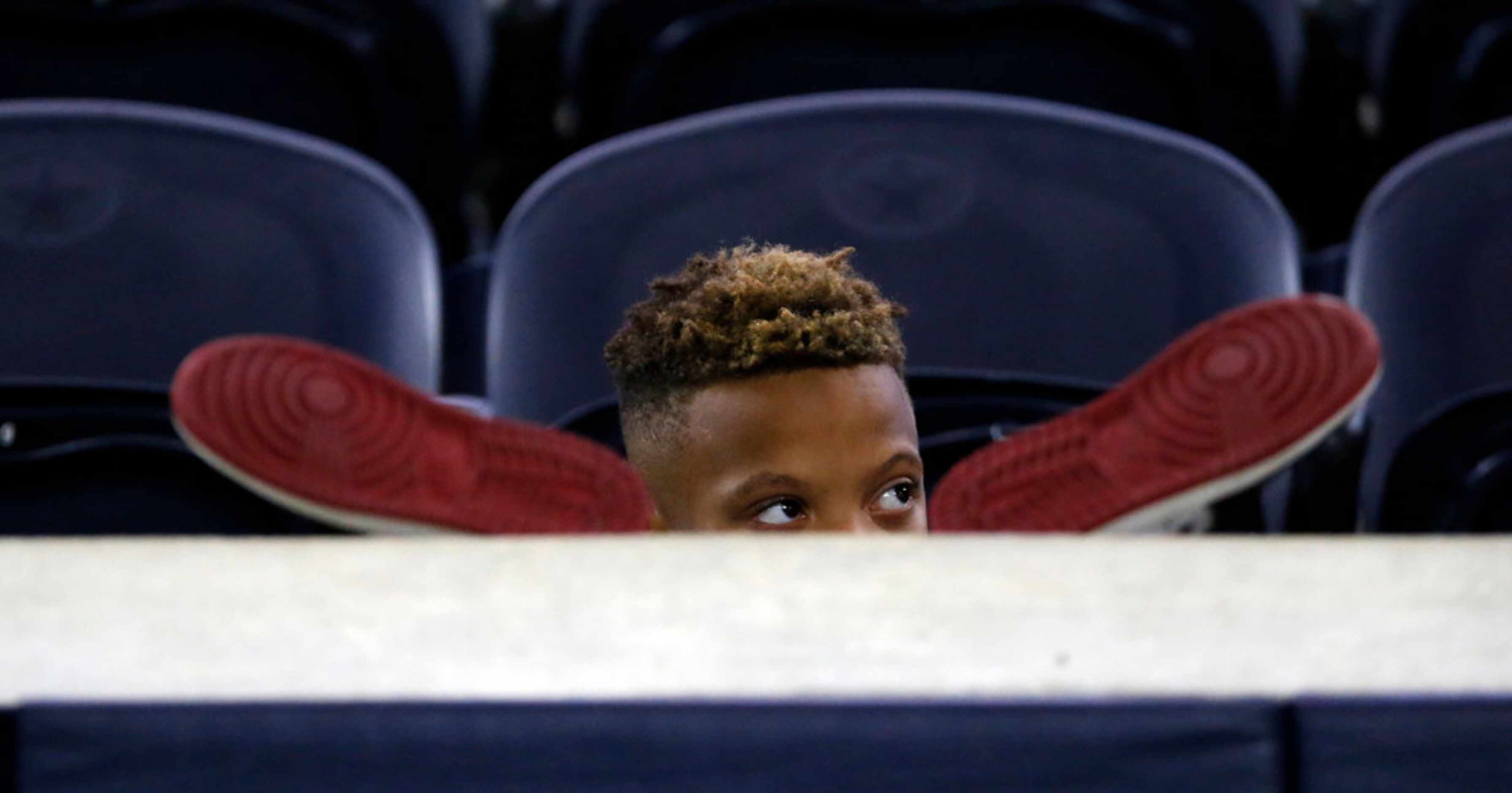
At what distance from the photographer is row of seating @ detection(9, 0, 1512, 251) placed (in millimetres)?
735

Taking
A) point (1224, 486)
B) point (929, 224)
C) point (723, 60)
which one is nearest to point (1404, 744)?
point (1224, 486)

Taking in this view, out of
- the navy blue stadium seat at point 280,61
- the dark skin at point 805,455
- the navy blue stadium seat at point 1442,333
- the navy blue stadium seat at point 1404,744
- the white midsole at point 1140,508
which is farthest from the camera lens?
the navy blue stadium seat at point 280,61

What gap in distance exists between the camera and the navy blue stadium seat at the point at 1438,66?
0.74 meters

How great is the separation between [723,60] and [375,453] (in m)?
0.36

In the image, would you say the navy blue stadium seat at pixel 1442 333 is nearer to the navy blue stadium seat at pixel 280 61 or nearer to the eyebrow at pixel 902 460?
the eyebrow at pixel 902 460

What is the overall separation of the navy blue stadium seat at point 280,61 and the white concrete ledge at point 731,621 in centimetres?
55

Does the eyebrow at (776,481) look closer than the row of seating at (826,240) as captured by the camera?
Yes

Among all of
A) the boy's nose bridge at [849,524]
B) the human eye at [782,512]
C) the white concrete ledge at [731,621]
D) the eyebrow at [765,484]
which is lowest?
the white concrete ledge at [731,621]

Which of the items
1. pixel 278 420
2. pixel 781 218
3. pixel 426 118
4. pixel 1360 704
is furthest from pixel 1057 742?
pixel 426 118

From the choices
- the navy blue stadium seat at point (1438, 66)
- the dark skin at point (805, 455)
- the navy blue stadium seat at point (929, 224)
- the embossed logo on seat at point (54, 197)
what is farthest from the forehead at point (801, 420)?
the navy blue stadium seat at point (1438, 66)

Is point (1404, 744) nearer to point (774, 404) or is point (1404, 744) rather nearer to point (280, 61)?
point (774, 404)

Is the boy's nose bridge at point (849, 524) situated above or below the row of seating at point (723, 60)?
below

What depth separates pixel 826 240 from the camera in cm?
63

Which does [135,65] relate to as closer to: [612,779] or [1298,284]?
[1298,284]
